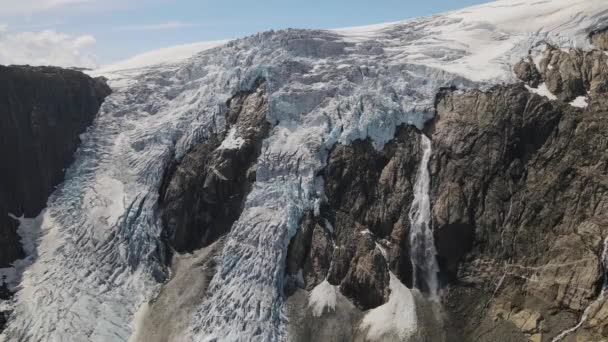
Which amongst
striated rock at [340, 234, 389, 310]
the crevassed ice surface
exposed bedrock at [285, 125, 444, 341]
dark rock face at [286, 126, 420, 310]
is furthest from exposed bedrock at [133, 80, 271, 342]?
striated rock at [340, 234, 389, 310]

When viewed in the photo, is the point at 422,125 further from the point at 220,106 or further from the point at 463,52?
the point at 220,106

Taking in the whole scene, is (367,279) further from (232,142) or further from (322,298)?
(232,142)

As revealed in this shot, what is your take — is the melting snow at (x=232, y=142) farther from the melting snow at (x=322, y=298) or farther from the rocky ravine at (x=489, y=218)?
the melting snow at (x=322, y=298)

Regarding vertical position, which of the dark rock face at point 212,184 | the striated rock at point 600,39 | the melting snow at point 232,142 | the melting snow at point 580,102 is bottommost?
the dark rock face at point 212,184

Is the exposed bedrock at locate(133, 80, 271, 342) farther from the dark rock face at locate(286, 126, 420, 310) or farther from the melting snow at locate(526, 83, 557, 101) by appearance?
the melting snow at locate(526, 83, 557, 101)

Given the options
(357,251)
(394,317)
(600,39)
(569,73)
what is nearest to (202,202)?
(357,251)

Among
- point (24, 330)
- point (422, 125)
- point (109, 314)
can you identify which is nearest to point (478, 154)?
point (422, 125)

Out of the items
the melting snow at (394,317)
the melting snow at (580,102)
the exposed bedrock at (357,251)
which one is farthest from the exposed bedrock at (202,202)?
the melting snow at (580,102)

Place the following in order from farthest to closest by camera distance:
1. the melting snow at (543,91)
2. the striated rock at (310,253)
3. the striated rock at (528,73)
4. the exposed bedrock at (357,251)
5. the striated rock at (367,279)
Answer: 1. the striated rock at (528,73)
2. the melting snow at (543,91)
3. the striated rock at (310,253)
4. the striated rock at (367,279)
5. the exposed bedrock at (357,251)
